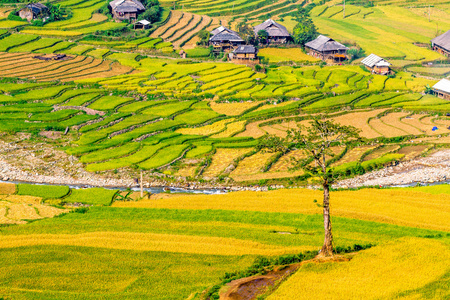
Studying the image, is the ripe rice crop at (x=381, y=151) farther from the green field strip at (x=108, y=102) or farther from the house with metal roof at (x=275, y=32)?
the house with metal roof at (x=275, y=32)

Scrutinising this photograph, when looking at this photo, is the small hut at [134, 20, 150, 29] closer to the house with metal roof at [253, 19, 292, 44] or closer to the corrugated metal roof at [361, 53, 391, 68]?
the house with metal roof at [253, 19, 292, 44]

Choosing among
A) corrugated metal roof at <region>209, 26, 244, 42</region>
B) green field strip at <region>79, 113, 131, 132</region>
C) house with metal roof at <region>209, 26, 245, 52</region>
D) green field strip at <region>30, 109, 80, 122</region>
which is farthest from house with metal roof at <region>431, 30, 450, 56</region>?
green field strip at <region>30, 109, 80, 122</region>

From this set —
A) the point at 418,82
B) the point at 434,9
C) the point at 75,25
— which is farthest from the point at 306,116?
the point at 434,9

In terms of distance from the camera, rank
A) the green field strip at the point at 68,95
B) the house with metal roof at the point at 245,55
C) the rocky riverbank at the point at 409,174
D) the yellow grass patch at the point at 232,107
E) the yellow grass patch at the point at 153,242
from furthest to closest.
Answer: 1. the house with metal roof at the point at 245,55
2. the green field strip at the point at 68,95
3. the yellow grass patch at the point at 232,107
4. the rocky riverbank at the point at 409,174
5. the yellow grass patch at the point at 153,242

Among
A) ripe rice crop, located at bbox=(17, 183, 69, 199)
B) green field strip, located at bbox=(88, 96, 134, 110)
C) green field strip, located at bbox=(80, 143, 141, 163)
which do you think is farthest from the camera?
green field strip, located at bbox=(88, 96, 134, 110)

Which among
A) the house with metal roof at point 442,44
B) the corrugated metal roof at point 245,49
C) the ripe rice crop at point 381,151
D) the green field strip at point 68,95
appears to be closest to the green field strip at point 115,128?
the green field strip at point 68,95

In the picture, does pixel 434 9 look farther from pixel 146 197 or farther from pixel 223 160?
pixel 146 197
